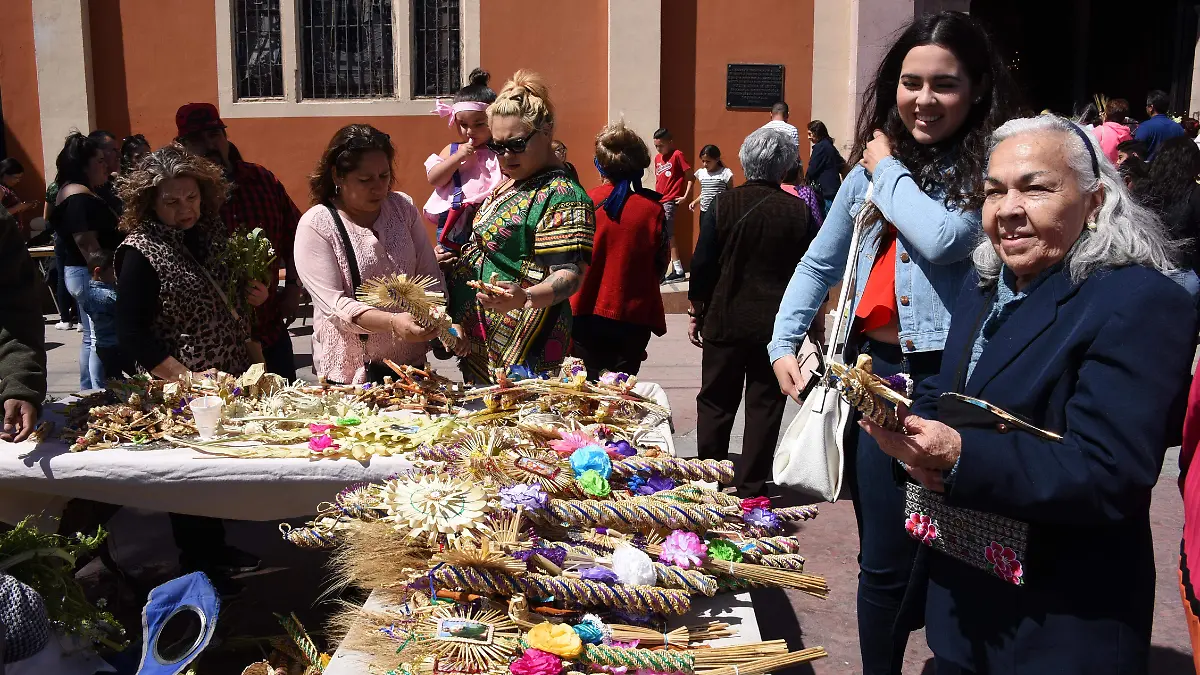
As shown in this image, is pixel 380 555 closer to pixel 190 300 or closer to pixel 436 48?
pixel 190 300

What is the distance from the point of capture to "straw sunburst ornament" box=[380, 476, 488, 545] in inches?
87.0

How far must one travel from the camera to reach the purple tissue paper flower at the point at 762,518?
260 cm

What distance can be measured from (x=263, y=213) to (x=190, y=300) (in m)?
1.08

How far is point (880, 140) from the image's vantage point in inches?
103

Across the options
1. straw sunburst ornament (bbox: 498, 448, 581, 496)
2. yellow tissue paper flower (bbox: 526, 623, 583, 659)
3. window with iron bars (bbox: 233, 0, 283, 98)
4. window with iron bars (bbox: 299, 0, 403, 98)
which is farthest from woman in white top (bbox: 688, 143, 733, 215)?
yellow tissue paper flower (bbox: 526, 623, 583, 659)

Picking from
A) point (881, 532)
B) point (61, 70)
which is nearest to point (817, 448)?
point (881, 532)

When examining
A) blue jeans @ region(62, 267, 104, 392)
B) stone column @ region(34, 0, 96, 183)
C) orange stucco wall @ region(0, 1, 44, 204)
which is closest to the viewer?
blue jeans @ region(62, 267, 104, 392)

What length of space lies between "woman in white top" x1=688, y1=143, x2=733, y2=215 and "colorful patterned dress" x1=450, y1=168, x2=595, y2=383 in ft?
24.5

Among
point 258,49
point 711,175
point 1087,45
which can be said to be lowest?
point 711,175

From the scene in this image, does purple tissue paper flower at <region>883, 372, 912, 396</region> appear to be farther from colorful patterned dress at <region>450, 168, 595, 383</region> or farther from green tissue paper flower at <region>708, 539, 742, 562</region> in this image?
colorful patterned dress at <region>450, 168, 595, 383</region>

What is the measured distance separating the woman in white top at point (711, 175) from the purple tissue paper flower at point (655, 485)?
332 inches

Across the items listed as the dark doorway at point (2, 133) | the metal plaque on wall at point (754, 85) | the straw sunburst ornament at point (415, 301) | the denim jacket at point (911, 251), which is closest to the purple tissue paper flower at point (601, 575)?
the denim jacket at point (911, 251)

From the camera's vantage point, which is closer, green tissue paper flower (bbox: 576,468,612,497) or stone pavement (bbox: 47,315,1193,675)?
green tissue paper flower (bbox: 576,468,612,497)

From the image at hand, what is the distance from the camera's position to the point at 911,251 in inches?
96.2
